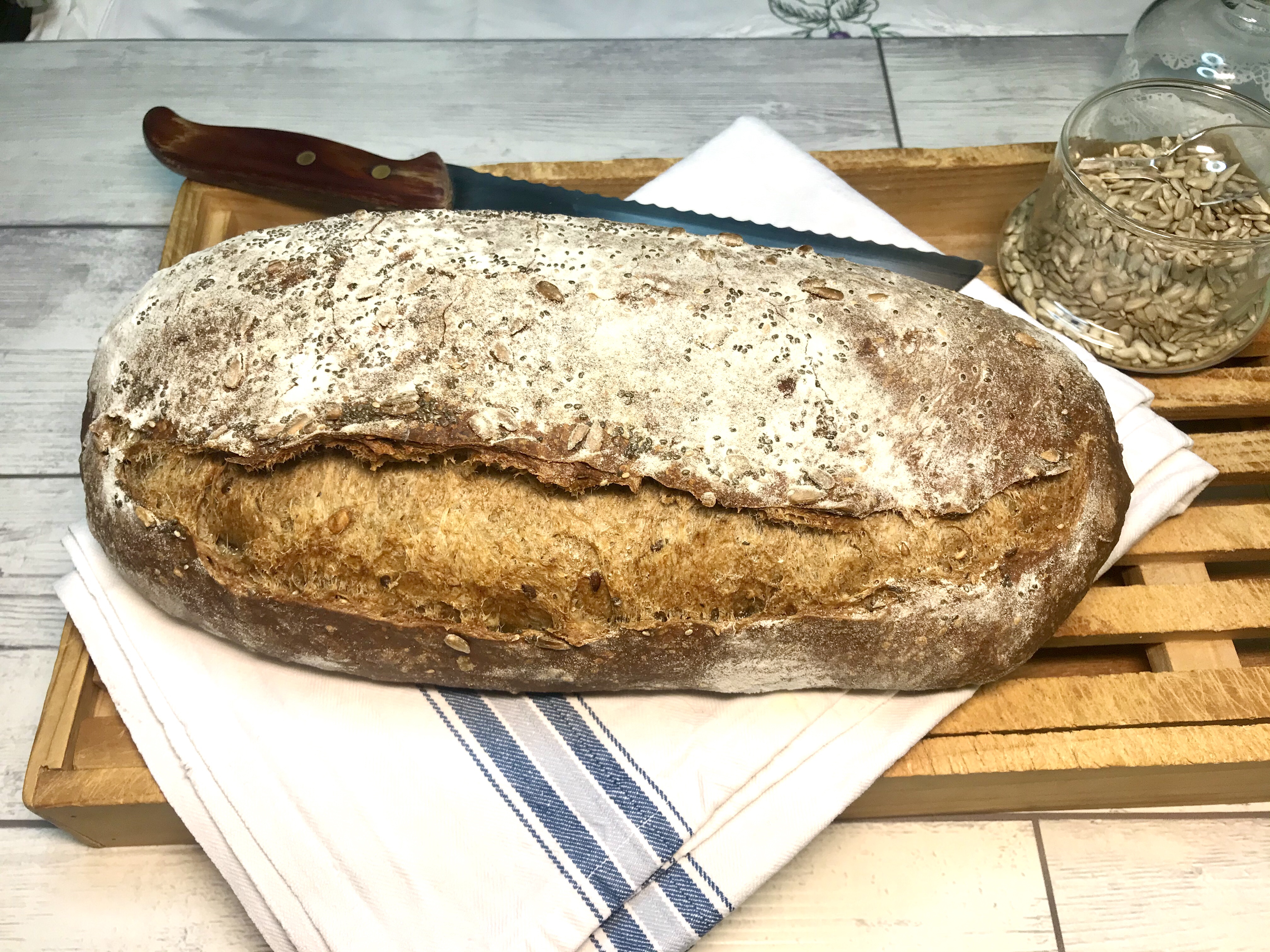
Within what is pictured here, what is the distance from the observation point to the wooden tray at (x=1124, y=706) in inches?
46.4

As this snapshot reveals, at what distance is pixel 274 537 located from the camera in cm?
115

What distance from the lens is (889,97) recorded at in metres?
2.16

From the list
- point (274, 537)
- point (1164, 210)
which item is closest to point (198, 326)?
point (274, 537)

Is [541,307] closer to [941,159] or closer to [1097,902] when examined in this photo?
[941,159]

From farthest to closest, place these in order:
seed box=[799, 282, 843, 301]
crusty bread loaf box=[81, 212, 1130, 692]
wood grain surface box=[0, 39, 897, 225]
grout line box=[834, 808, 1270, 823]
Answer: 1. wood grain surface box=[0, 39, 897, 225]
2. grout line box=[834, 808, 1270, 823]
3. seed box=[799, 282, 843, 301]
4. crusty bread loaf box=[81, 212, 1130, 692]

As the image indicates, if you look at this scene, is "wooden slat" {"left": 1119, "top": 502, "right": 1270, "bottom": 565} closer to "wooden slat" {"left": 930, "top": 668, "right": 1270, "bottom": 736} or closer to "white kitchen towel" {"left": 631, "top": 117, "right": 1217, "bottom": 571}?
"white kitchen towel" {"left": 631, "top": 117, "right": 1217, "bottom": 571}

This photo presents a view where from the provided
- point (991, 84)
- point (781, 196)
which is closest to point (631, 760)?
point (781, 196)

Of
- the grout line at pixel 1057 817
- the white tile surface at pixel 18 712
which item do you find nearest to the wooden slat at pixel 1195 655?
the grout line at pixel 1057 817

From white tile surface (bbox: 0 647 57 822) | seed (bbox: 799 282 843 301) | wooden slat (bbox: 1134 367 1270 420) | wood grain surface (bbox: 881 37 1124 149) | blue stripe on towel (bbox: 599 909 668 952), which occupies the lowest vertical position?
white tile surface (bbox: 0 647 57 822)

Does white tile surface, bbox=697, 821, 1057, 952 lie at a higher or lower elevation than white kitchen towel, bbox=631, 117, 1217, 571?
lower

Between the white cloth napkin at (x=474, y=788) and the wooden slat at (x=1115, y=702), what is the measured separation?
60 mm

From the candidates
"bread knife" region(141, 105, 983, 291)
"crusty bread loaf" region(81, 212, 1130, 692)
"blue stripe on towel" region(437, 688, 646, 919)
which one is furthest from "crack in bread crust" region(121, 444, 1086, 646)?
"bread knife" region(141, 105, 983, 291)

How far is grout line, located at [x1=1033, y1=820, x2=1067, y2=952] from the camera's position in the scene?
1273 mm

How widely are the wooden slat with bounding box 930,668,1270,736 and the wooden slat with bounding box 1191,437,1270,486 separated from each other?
344 mm
